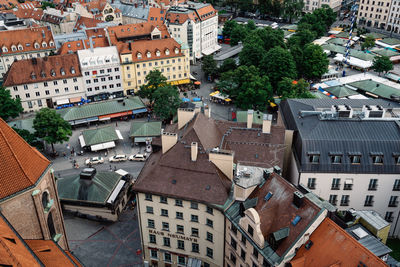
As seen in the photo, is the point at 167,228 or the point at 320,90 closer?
the point at 167,228

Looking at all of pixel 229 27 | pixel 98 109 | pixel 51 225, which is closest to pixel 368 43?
pixel 229 27

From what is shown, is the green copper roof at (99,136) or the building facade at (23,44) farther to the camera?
the building facade at (23,44)

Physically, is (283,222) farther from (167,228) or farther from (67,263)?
(67,263)

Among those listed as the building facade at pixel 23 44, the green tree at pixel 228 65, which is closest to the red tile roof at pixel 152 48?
the green tree at pixel 228 65

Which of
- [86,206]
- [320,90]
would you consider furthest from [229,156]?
[320,90]

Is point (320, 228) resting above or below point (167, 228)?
above

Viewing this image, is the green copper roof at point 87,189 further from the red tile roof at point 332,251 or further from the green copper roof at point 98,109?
the red tile roof at point 332,251

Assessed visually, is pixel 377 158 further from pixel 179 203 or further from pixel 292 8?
pixel 292 8
